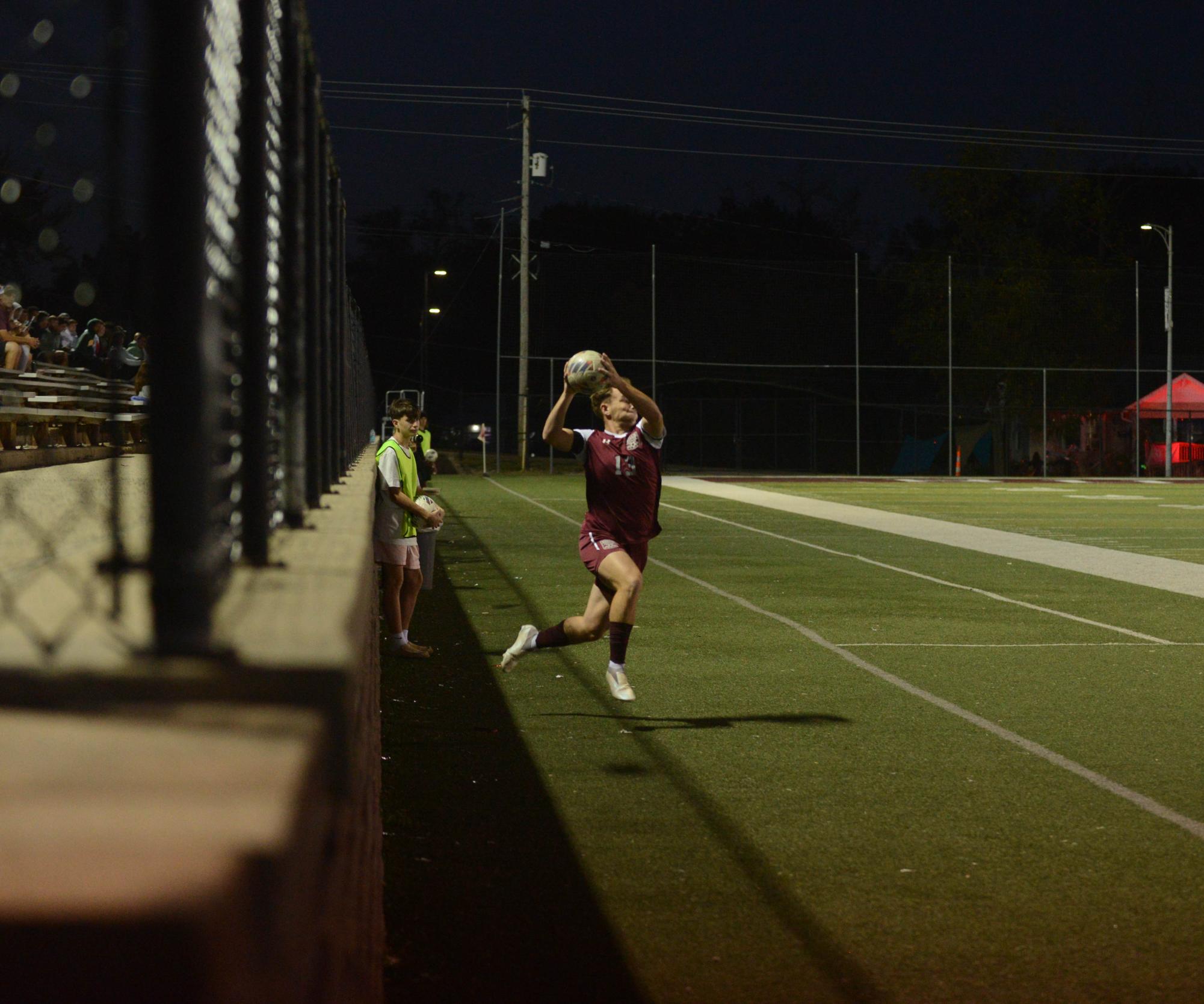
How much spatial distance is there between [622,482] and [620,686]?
3.70 feet

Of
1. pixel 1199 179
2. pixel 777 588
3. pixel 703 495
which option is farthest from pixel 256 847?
pixel 1199 179

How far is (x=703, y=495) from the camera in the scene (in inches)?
1305

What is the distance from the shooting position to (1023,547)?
19328mm

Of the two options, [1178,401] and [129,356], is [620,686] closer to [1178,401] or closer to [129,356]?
[129,356]

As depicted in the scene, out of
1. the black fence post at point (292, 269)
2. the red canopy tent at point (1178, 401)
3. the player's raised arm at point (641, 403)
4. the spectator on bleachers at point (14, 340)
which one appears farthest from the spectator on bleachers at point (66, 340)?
the red canopy tent at point (1178, 401)

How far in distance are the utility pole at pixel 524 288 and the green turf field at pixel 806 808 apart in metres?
33.6

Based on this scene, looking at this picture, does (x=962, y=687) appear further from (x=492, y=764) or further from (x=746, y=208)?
(x=746, y=208)

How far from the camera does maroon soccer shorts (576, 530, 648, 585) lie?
27.1 ft

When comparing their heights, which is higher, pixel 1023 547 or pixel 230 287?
pixel 230 287

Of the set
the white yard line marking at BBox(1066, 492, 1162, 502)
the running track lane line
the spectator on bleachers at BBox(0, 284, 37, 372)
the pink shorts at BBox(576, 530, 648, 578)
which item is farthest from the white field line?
the white yard line marking at BBox(1066, 492, 1162, 502)

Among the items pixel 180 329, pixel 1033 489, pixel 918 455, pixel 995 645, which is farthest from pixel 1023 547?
pixel 918 455

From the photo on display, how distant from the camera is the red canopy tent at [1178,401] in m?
46.5

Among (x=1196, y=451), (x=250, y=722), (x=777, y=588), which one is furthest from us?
(x=1196, y=451)

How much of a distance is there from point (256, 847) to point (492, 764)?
593 centimetres
